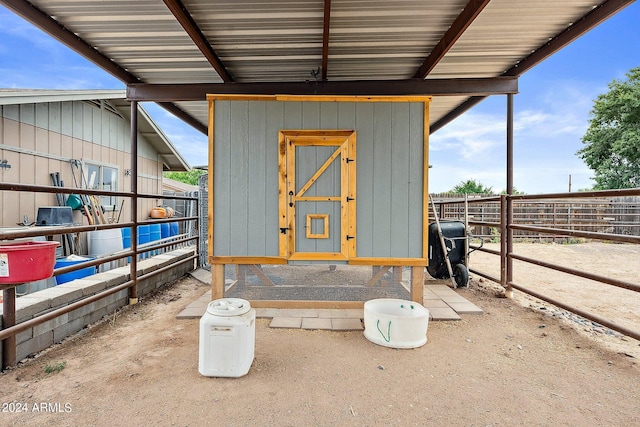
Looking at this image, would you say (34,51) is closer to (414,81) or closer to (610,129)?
(414,81)

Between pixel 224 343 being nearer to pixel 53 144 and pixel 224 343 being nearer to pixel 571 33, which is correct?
pixel 571 33

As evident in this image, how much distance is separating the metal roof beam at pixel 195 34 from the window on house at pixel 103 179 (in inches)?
180

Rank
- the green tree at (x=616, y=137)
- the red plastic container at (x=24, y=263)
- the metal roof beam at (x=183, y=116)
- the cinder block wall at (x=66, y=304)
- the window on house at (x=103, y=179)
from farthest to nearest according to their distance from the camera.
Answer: the green tree at (x=616, y=137), the window on house at (x=103, y=179), the metal roof beam at (x=183, y=116), the cinder block wall at (x=66, y=304), the red plastic container at (x=24, y=263)

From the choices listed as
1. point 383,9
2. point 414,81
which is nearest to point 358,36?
point 383,9

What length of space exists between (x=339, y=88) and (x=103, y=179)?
588 cm

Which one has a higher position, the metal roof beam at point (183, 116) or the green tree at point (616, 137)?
the green tree at point (616, 137)

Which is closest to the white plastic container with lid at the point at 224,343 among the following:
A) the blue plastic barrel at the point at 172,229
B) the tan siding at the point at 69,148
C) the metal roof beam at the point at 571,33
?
the metal roof beam at the point at 571,33

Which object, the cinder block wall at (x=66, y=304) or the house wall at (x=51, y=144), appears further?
the house wall at (x=51, y=144)

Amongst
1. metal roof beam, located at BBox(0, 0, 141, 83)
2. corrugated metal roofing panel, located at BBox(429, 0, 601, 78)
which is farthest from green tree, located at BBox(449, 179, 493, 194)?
metal roof beam, located at BBox(0, 0, 141, 83)

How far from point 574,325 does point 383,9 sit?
11.1ft

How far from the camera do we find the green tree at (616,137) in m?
12.8

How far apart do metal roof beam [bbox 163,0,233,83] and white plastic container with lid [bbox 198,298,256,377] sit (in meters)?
2.32

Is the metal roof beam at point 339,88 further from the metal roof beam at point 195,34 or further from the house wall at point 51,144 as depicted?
the house wall at point 51,144

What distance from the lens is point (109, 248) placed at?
6238 mm
